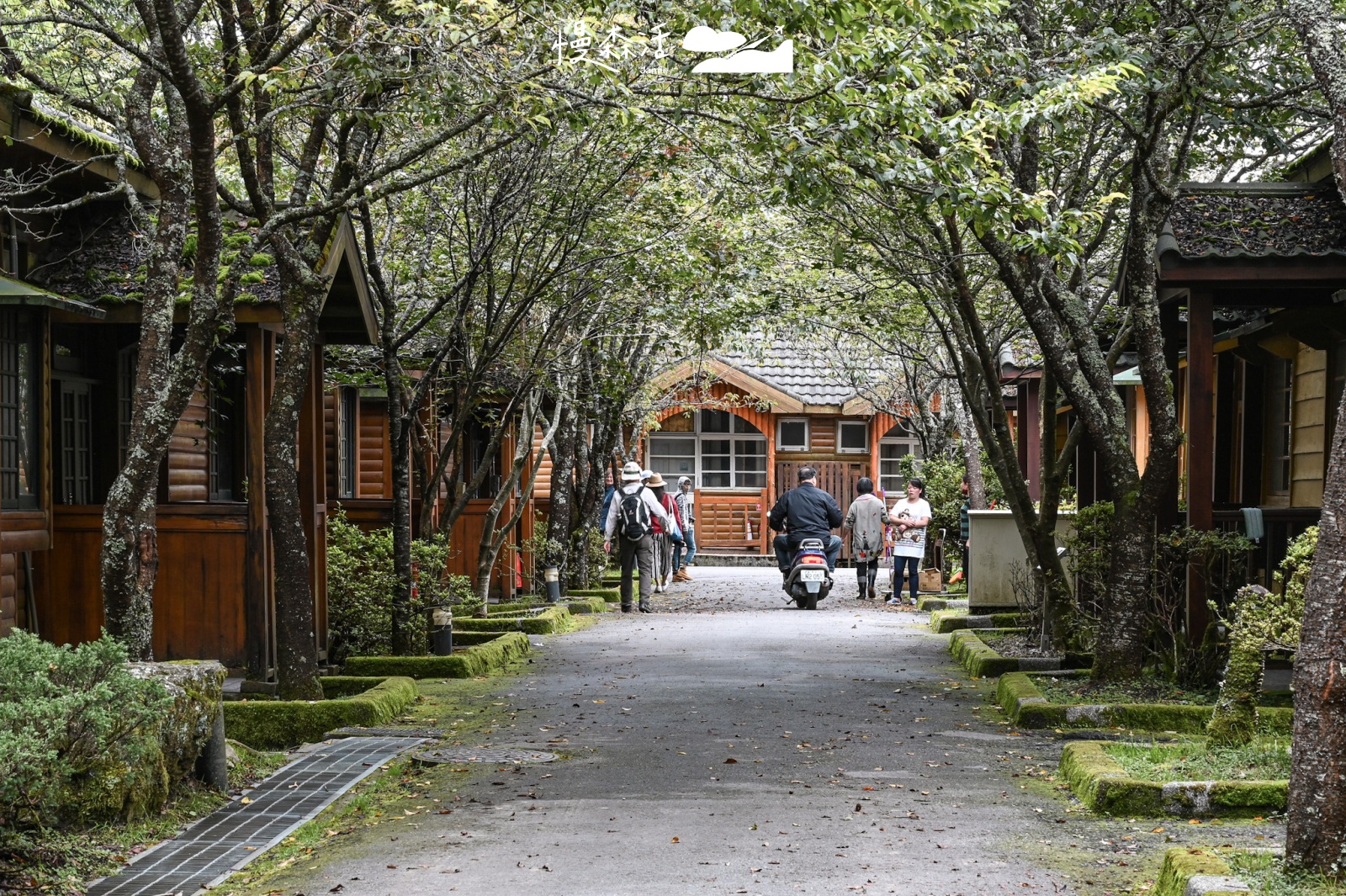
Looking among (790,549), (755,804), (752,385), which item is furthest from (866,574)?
(755,804)

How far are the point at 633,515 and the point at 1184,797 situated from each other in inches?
588

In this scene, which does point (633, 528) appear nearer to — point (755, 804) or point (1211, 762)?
point (755, 804)

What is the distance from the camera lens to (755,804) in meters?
7.96

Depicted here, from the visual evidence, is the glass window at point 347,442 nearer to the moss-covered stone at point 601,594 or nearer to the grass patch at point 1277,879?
the moss-covered stone at point 601,594

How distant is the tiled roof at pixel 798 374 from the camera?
3934cm

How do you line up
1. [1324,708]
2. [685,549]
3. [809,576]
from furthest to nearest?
[685,549] → [809,576] → [1324,708]

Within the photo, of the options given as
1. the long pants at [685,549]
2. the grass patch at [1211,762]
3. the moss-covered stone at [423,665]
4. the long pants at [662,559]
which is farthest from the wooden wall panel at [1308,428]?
the long pants at [662,559]

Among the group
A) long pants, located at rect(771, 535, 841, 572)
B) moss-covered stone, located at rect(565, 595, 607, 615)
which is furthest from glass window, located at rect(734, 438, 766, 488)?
moss-covered stone, located at rect(565, 595, 607, 615)

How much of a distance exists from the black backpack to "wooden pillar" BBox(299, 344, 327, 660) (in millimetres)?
9150

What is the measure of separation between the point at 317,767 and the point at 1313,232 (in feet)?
26.4

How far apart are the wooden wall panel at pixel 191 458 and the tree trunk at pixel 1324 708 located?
12.0 metres

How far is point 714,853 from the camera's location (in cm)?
680

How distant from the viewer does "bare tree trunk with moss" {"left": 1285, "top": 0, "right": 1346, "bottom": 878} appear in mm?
5250

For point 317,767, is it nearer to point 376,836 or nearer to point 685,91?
point 376,836
